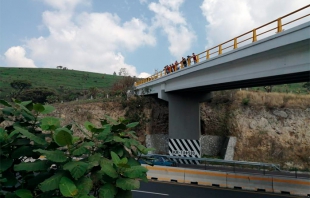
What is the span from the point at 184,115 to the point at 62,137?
71.7 ft

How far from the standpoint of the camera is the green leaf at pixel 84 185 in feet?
5.34

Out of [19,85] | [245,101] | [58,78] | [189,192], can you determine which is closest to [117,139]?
[189,192]

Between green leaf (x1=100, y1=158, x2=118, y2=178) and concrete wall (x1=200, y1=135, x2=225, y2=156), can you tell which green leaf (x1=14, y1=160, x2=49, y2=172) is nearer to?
green leaf (x1=100, y1=158, x2=118, y2=178)

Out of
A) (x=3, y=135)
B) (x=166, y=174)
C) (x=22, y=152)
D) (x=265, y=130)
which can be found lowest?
(x=166, y=174)

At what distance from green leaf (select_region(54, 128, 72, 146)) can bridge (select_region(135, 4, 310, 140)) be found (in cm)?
986

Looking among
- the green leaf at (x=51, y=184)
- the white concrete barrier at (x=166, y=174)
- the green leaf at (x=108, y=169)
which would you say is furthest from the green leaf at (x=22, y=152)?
the white concrete barrier at (x=166, y=174)

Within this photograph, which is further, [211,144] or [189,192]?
[211,144]

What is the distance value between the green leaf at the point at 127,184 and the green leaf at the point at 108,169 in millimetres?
47

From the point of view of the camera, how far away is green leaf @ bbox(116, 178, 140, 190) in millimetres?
1652

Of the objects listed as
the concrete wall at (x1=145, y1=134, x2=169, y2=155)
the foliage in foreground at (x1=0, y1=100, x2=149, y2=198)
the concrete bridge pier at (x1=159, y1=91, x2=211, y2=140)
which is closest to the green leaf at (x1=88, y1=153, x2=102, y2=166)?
the foliage in foreground at (x1=0, y1=100, x2=149, y2=198)

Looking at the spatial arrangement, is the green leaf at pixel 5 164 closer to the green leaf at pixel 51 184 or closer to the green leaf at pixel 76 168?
the green leaf at pixel 51 184

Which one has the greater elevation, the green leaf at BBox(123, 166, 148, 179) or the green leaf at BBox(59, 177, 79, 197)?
the green leaf at BBox(123, 166, 148, 179)

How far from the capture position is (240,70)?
1405cm

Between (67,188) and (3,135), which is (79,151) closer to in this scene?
(67,188)
